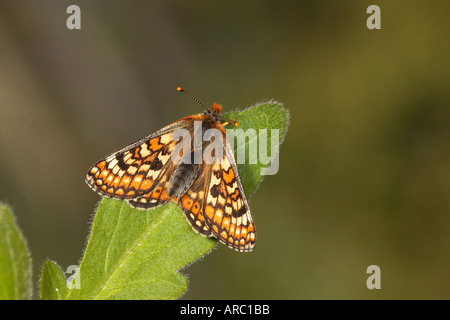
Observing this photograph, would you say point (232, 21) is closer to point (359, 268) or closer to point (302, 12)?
point (302, 12)

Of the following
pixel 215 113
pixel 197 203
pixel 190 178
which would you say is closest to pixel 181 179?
pixel 190 178

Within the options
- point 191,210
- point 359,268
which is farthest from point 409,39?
point 191,210

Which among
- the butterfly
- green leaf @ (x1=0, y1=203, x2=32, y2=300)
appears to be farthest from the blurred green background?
green leaf @ (x1=0, y1=203, x2=32, y2=300)

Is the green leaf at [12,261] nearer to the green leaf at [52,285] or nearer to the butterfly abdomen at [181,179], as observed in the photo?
the green leaf at [52,285]

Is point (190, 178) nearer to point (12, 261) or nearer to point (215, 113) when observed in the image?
point (215, 113)

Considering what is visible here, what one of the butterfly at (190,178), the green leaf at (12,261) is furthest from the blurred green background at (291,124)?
the green leaf at (12,261)

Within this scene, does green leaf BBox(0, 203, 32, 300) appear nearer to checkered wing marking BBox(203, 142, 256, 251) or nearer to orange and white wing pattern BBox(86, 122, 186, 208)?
orange and white wing pattern BBox(86, 122, 186, 208)

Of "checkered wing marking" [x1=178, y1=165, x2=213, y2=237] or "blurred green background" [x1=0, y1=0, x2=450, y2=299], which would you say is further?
"blurred green background" [x1=0, y1=0, x2=450, y2=299]
